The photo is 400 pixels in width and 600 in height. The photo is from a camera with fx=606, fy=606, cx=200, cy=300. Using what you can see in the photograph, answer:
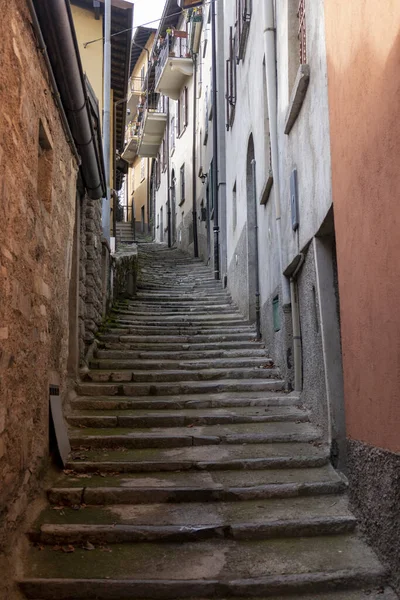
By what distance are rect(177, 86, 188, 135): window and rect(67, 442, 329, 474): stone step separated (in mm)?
16486

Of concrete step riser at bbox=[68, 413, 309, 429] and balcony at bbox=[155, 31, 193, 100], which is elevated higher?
balcony at bbox=[155, 31, 193, 100]

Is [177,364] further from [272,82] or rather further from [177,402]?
[272,82]

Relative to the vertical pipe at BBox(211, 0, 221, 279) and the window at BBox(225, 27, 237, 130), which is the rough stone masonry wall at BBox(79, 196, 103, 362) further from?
the vertical pipe at BBox(211, 0, 221, 279)

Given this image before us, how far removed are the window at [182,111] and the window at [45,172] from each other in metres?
16.1

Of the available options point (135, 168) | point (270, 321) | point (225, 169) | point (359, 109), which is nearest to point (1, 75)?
point (359, 109)

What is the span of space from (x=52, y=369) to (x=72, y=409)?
117cm

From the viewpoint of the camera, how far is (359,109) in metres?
3.46

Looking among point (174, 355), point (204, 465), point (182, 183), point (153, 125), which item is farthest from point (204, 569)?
point (153, 125)

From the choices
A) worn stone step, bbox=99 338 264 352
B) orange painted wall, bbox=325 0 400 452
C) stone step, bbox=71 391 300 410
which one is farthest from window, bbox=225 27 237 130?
orange painted wall, bbox=325 0 400 452

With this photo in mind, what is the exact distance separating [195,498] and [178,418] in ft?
4.80

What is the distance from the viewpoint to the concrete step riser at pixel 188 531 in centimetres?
375

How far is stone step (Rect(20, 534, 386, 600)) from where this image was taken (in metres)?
3.26

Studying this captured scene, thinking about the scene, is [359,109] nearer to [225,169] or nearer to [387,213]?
[387,213]

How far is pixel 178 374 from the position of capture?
7012mm
